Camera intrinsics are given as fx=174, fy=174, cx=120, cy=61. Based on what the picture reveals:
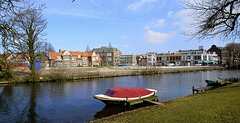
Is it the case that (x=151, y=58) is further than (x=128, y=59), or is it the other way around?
(x=128, y=59)

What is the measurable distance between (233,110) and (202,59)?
382 ft

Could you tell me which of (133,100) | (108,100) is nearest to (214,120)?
(133,100)

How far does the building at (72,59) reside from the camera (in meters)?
79.9

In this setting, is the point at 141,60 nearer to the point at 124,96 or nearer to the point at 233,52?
the point at 233,52

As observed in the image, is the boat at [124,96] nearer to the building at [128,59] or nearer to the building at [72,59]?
the building at [72,59]

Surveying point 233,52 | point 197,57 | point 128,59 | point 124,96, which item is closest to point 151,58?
point 128,59

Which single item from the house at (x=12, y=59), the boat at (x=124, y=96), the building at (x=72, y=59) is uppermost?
the building at (x=72, y=59)

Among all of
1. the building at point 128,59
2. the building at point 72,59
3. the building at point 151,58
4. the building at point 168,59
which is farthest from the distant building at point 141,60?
the building at point 72,59

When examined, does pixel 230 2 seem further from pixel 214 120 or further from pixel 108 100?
pixel 108 100

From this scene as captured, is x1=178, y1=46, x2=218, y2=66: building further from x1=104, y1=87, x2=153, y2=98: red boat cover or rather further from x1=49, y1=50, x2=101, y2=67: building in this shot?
x1=104, y1=87, x2=153, y2=98: red boat cover

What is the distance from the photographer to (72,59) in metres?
84.8

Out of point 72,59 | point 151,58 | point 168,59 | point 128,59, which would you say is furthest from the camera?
point 128,59

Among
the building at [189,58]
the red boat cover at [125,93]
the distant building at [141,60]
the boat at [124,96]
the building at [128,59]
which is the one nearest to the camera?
the boat at [124,96]

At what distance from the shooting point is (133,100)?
16.4 metres
